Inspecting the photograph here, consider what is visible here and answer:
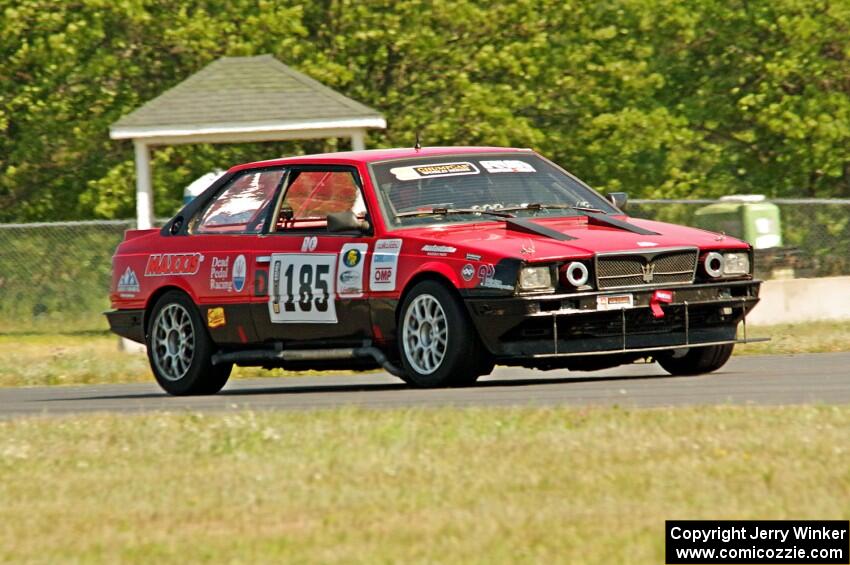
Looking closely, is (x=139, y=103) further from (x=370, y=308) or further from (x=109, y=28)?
(x=370, y=308)

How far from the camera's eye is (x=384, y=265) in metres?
11.5

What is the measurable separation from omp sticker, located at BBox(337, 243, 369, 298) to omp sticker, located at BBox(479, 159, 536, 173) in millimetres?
1099

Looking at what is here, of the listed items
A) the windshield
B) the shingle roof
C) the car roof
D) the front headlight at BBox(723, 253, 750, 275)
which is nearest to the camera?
the front headlight at BBox(723, 253, 750, 275)

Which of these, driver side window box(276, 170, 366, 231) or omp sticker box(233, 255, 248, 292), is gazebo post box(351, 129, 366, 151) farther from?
omp sticker box(233, 255, 248, 292)

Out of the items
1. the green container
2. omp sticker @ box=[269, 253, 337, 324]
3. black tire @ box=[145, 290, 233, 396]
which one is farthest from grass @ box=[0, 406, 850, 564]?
the green container

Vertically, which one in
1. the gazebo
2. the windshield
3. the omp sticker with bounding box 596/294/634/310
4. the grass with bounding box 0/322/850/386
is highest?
the gazebo

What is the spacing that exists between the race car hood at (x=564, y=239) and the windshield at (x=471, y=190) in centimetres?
21

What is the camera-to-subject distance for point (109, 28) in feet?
99.1

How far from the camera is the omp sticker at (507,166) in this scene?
12281mm

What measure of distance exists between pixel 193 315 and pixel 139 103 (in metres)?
17.9

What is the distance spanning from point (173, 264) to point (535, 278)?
331cm

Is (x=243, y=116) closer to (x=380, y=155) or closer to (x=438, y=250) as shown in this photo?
(x=380, y=155)

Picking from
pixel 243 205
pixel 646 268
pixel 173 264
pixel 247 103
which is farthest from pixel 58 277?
pixel 646 268

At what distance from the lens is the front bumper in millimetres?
10805
